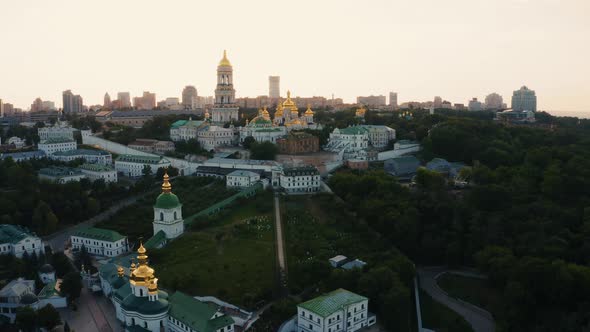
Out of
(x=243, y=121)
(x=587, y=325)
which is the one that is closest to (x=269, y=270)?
(x=587, y=325)

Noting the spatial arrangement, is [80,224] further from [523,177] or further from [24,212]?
[523,177]

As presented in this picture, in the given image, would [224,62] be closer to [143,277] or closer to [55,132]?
[55,132]

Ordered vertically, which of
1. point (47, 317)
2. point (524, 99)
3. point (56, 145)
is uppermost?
point (524, 99)

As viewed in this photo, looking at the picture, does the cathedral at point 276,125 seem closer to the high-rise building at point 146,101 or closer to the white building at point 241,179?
A: the white building at point 241,179

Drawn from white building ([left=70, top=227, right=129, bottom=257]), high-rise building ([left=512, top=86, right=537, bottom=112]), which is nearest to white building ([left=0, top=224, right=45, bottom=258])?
white building ([left=70, top=227, right=129, bottom=257])

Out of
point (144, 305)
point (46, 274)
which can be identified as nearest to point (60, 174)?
point (46, 274)

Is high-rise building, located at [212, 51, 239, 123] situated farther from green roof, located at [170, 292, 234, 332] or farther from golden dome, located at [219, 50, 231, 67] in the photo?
green roof, located at [170, 292, 234, 332]
